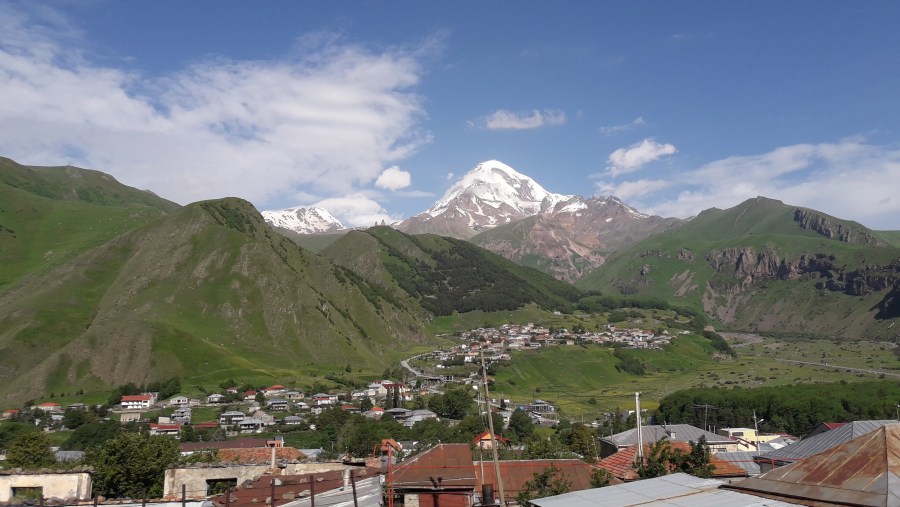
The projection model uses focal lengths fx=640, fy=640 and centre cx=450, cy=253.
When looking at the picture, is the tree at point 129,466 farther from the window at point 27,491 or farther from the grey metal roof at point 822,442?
the grey metal roof at point 822,442

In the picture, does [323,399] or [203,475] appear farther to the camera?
[323,399]

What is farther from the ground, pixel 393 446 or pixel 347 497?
pixel 393 446

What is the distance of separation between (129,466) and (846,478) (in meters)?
47.0

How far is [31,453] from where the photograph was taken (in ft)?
204

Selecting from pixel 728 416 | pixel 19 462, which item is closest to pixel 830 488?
pixel 19 462

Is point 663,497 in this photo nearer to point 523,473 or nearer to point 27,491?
point 523,473

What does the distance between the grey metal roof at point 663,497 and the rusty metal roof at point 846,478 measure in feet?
2.34

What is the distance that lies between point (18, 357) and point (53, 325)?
16.2 metres

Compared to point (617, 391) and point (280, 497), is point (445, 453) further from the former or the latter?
point (617, 391)

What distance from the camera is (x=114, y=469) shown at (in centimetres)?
4556

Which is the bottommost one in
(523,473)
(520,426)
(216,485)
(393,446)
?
Result: (520,426)

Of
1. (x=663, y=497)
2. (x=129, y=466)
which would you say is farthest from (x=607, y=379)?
(x=663, y=497)

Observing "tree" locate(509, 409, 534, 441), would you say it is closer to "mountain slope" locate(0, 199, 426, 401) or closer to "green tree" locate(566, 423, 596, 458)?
"green tree" locate(566, 423, 596, 458)

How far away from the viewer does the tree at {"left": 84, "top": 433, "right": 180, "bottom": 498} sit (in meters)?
45.0
